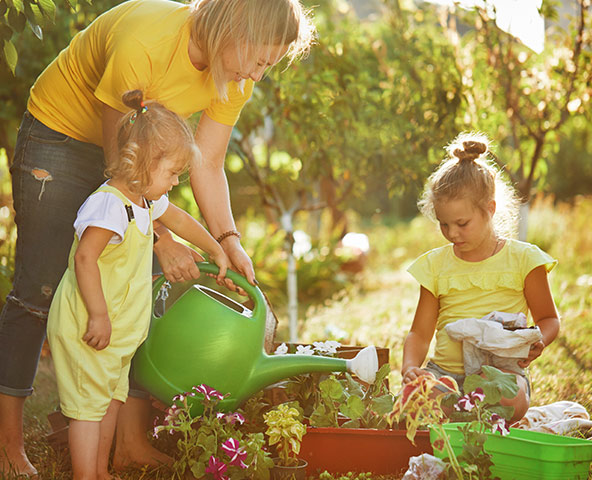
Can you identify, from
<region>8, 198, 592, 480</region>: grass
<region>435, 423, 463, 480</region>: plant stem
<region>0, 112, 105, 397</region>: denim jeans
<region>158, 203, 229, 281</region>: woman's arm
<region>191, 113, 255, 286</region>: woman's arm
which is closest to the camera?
<region>435, 423, 463, 480</region>: plant stem

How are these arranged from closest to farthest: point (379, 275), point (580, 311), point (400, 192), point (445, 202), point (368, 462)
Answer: point (368, 462)
point (445, 202)
point (400, 192)
point (580, 311)
point (379, 275)

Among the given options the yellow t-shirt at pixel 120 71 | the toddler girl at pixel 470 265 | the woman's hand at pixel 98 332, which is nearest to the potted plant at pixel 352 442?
the toddler girl at pixel 470 265

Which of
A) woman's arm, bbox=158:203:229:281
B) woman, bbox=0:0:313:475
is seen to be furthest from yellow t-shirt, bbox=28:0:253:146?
Answer: woman's arm, bbox=158:203:229:281

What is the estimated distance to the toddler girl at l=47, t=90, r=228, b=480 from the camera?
168 cm

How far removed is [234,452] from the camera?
1614 mm

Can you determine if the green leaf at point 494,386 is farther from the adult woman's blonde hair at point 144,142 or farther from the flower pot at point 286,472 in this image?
the adult woman's blonde hair at point 144,142

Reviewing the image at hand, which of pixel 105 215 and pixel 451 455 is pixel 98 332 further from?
pixel 451 455

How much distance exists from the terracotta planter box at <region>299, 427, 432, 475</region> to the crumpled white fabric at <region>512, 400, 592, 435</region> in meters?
0.36

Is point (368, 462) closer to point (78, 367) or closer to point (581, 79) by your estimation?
point (78, 367)

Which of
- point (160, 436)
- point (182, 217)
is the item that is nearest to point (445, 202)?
point (182, 217)

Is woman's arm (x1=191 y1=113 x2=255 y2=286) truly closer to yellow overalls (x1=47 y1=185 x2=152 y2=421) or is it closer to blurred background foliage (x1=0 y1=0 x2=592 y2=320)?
yellow overalls (x1=47 y1=185 x2=152 y2=421)

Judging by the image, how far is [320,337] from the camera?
3766mm

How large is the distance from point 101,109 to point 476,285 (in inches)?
48.9

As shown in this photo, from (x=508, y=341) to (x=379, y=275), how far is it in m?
4.47
